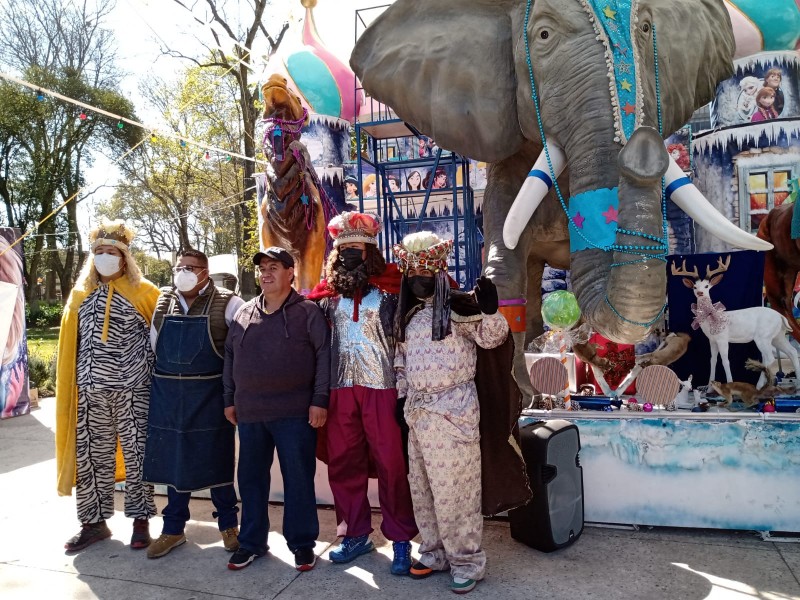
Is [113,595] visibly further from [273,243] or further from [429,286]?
[273,243]

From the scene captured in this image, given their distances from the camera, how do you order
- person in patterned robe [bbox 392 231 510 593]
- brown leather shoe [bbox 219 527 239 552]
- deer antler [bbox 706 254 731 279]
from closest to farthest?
1. person in patterned robe [bbox 392 231 510 593]
2. brown leather shoe [bbox 219 527 239 552]
3. deer antler [bbox 706 254 731 279]

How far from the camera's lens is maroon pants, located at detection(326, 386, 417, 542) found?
10.7 ft

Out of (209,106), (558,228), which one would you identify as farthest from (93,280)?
(209,106)

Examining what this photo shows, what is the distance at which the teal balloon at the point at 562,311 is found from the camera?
4762 millimetres

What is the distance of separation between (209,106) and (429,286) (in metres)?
22.4

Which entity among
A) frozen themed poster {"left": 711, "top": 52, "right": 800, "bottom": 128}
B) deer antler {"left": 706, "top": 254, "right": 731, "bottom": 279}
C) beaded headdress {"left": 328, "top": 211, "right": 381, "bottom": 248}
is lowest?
deer antler {"left": 706, "top": 254, "right": 731, "bottom": 279}

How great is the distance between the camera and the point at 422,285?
3094 mm

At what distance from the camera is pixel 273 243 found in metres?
5.27

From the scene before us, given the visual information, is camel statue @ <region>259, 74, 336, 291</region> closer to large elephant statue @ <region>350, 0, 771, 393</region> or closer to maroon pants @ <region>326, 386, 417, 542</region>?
large elephant statue @ <region>350, 0, 771, 393</region>

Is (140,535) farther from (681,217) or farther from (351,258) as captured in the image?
(681,217)

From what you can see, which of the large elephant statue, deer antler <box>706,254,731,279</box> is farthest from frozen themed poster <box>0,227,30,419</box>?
deer antler <box>706,254,731,279</box>

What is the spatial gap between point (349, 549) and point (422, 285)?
155cm

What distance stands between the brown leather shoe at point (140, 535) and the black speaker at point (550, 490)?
7.20 feet

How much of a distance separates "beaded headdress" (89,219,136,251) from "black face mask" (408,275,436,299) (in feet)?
6.27
